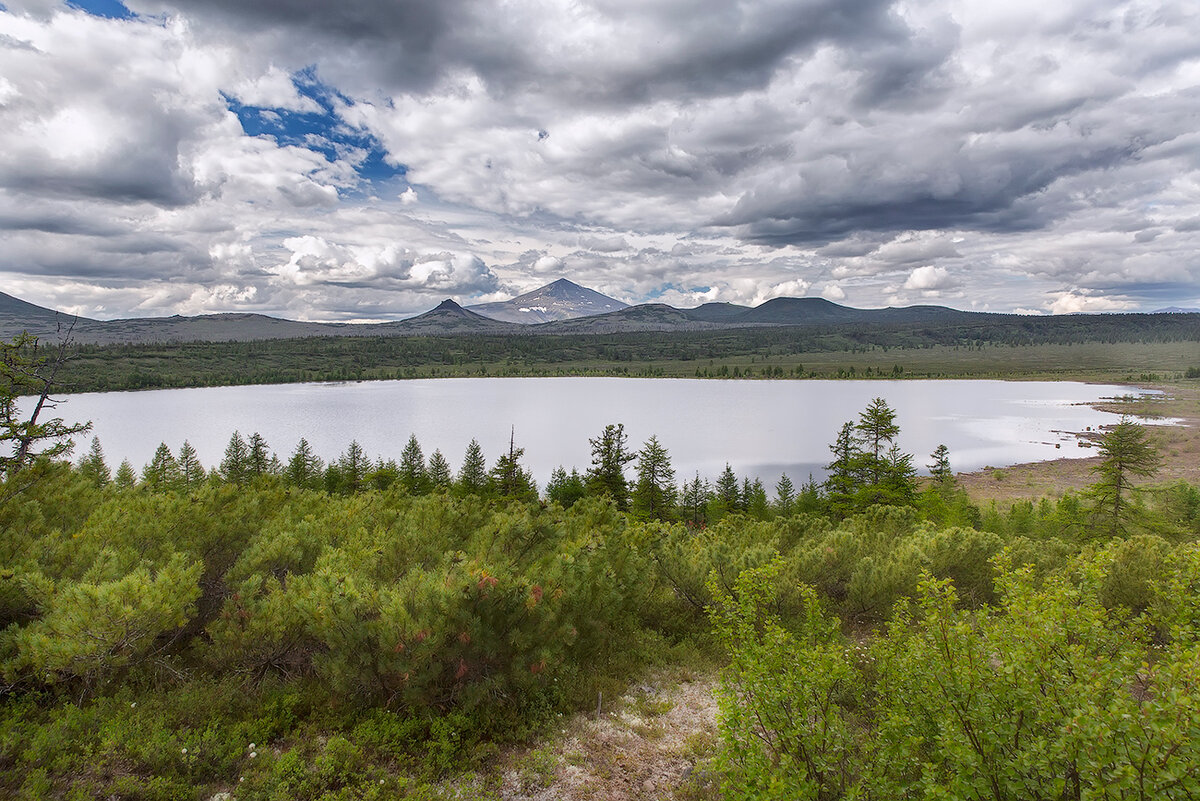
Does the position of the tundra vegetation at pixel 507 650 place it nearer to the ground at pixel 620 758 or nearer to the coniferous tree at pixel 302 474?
the ground at pixel 620 758

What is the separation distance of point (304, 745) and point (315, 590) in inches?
77.3

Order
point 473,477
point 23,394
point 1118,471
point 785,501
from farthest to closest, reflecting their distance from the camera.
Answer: point 473,477 → point 785,501 → point 1118,471 → point 23,394

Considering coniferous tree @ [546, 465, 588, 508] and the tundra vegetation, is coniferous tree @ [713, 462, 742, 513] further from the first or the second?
the tundra vegetation

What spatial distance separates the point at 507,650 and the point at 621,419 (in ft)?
292

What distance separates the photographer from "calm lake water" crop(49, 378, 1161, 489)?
227 ft

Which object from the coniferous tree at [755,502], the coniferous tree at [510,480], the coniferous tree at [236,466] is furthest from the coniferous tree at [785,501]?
the coniferous tree at [236,466]

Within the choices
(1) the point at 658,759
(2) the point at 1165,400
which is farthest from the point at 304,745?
(2) the point at 1165,400

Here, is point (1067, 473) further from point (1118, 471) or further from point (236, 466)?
point (236, 466)

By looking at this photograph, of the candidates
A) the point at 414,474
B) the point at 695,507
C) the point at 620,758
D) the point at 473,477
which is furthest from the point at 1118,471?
the point at 414,474

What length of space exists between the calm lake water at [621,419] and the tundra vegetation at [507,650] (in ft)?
152

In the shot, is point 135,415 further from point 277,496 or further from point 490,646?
point 490,646

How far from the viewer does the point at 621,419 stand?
97.5 meters

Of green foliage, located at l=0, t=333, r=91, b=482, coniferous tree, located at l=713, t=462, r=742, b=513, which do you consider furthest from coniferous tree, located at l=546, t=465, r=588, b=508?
green foliage, located at l=0, t=333, r=91, b=482

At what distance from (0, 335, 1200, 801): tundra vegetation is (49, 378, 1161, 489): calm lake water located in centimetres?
4631
